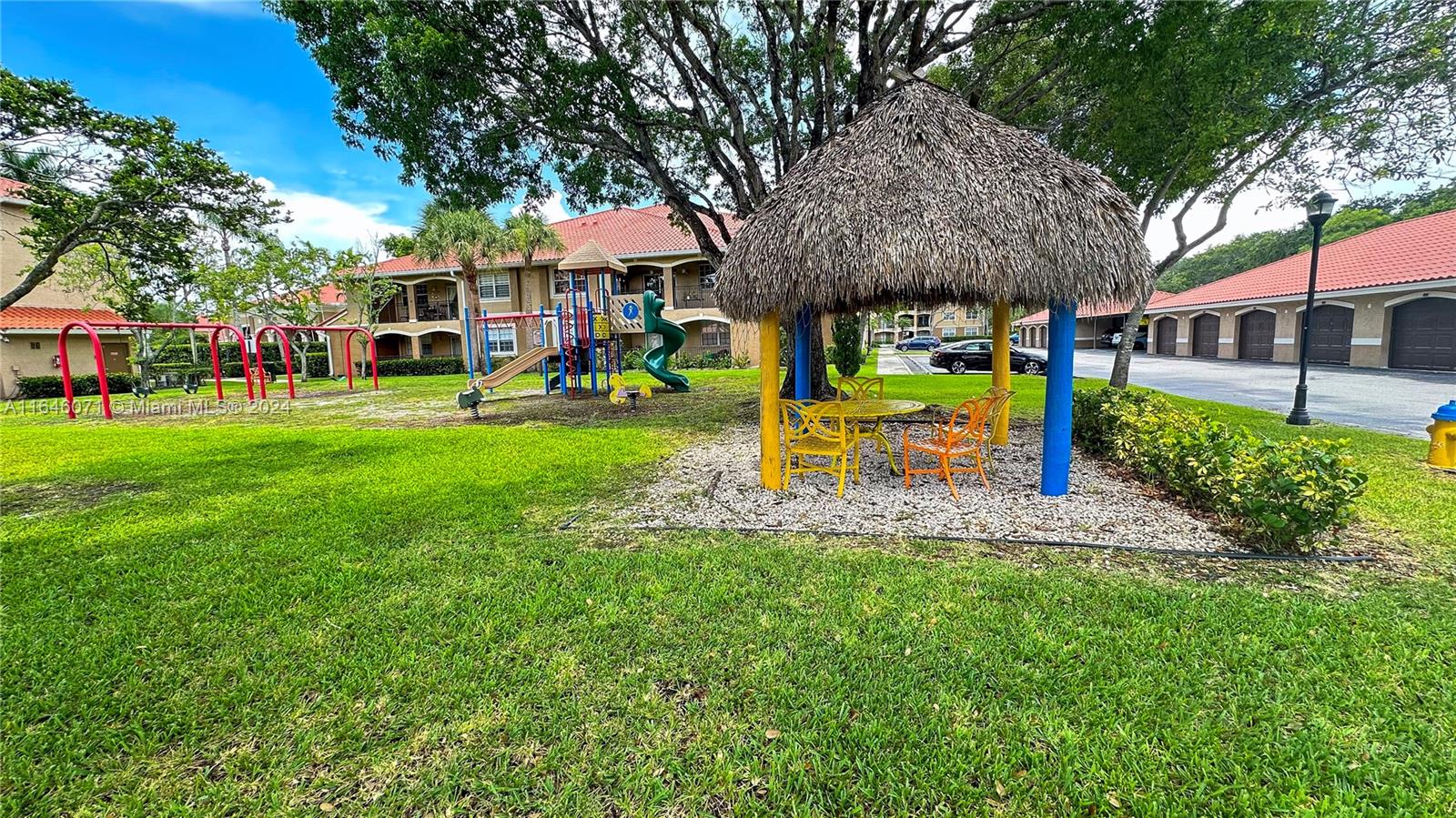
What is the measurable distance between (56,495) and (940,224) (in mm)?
10812

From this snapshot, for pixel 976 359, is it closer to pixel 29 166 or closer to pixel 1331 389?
pixel 1331 389

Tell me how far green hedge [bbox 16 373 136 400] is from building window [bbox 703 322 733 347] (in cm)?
2319

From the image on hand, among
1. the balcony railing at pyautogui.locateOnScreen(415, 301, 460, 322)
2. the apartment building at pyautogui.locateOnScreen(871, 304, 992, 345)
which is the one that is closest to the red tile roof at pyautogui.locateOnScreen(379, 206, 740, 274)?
the balcony railing at pyautogui.locateOnScreen(415, 301, 460, 322)

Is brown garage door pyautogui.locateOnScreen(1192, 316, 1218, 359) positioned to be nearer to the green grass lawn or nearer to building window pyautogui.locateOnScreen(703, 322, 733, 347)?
building window pyautogui.locateOnScreen(703, 322, 733, 347)

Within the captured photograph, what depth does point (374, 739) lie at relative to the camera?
2531 mm

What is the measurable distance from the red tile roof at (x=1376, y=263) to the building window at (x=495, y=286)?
1437 inches

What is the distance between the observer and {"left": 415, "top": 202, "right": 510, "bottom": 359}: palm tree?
25562mm

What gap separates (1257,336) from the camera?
27219mm

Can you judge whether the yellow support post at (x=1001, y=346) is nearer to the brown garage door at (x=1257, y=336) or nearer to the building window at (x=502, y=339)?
the brown garage door at (x=1257, y=336)

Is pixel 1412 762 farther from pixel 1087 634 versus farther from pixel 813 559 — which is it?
pixel 813 559

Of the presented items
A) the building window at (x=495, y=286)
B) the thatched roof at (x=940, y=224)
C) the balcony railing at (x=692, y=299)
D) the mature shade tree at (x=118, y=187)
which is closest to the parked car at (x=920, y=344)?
the balcony railing at (x=692, y=299)

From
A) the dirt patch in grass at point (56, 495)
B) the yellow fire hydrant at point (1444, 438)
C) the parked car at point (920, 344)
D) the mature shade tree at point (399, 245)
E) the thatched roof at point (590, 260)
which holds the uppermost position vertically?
the mature shade tree at point (399, 245)

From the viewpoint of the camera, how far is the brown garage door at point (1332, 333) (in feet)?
71.3

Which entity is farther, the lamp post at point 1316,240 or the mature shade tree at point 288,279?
the mature shade tree at point 288,279
